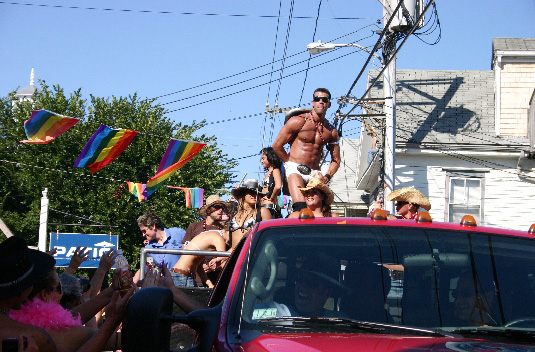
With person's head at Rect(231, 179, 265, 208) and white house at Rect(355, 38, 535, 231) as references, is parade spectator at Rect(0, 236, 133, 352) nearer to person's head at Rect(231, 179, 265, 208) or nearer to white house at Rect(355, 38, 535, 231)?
person's head at Rect(231, 179, 265, 208)

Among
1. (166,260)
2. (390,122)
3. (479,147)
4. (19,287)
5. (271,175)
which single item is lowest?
(166,260)

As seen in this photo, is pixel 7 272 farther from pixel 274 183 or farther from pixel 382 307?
pixel 274 183

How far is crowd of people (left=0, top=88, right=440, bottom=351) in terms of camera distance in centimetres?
384

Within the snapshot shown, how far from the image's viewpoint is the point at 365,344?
2.84 meters

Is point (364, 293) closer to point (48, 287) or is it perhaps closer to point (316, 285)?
point (316, 285)

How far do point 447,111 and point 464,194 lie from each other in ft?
7.59

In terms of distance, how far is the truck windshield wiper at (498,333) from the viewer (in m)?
3.09

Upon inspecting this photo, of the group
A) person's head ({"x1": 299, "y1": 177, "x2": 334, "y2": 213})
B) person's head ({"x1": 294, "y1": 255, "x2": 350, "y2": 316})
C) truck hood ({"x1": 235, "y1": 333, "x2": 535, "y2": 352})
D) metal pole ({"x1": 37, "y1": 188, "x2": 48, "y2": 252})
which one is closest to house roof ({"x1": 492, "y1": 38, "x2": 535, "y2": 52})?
person's head ({"x1": 299, "y1": 177, "x2": 334, "y2": 213})

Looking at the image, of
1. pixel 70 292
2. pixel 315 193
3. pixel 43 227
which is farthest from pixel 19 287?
pixel 43 227

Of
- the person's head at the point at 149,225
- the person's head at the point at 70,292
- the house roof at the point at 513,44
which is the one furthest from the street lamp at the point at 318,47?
the person's head at the point at 70,292

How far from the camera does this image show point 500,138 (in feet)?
67.8

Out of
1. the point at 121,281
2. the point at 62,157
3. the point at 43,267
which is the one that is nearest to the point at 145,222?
the point at 121,281

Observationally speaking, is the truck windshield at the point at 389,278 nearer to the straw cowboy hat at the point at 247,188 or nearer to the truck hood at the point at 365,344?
the truck hood at the point at 365,344

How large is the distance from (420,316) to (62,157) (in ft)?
126
